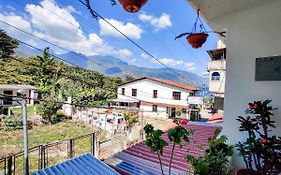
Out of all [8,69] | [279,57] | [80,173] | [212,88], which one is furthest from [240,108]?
[8,69]

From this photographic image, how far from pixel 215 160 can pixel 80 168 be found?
6.96 ft

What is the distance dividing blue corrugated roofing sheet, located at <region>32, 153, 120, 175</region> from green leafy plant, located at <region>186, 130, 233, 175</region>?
1277 millimetres

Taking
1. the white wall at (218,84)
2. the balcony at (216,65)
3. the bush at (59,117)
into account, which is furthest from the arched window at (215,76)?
the bush at (59,117)

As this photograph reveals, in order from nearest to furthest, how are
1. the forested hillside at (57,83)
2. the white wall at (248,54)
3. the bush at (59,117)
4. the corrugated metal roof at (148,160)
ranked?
the white wall at (248,54) < the corrugated metal roof at (148,160) < the forested hillside at (57,83) < the bush at (59,117)

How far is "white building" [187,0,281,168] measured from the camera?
98.5 inches

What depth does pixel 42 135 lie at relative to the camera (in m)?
10.5

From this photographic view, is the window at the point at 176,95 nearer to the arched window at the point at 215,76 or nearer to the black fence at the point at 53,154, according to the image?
the arched window at the point at 215,76

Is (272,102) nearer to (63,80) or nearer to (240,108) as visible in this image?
(240,108)

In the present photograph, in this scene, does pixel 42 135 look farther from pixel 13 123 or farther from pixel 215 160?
pixel 215 160

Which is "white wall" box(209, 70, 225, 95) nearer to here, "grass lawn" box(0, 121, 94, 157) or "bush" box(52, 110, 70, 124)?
"grass lawn" box(0, 121, 94, 157)

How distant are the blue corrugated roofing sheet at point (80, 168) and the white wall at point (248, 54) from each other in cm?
202

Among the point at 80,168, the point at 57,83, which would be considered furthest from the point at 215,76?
the point at 57,83

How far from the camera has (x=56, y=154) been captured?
8109 millimetres

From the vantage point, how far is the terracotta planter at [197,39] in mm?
2561
